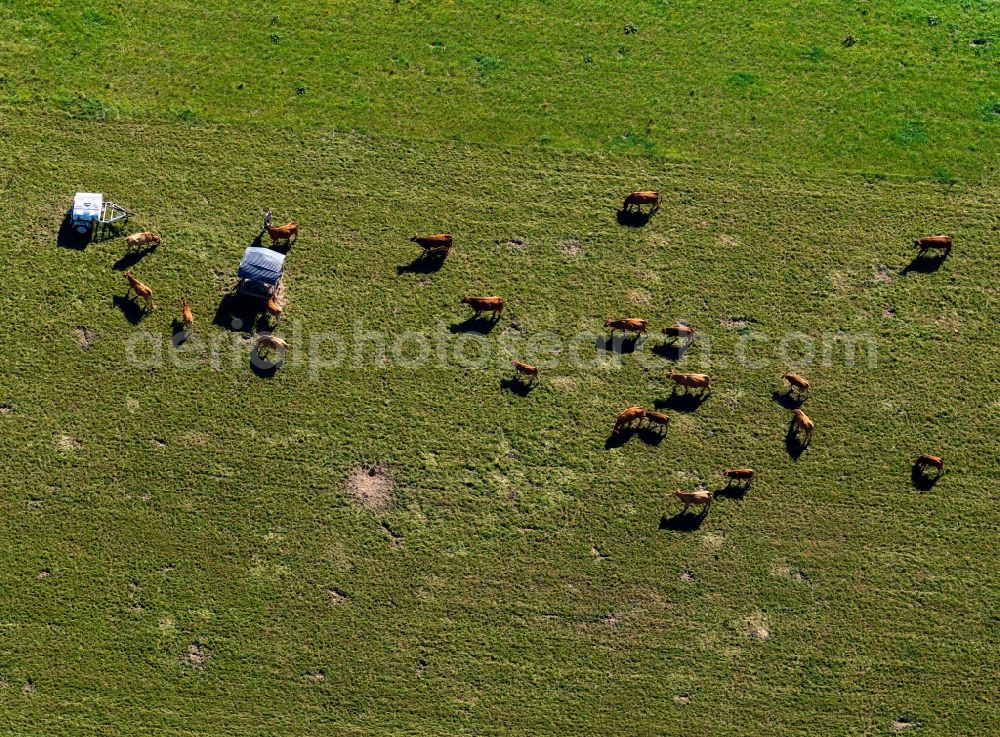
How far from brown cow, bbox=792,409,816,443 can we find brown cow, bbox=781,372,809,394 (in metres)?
0.70

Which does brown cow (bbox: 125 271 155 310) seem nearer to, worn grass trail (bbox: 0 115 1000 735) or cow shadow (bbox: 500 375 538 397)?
worn grass trail (bbox: 0 115 1000 735)

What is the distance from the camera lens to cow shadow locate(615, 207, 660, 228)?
25.4m

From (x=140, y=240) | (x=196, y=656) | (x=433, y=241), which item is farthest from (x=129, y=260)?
(x=196, y=656)

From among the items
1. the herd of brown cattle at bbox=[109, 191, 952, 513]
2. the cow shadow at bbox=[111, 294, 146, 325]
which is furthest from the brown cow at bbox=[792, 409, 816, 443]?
the cow shadow at bbox=[111, 294, 146, 325]

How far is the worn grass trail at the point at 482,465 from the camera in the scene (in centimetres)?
2238

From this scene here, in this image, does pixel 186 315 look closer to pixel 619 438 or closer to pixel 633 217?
pixel 619 438

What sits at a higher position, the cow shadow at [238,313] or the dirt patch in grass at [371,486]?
the cow shadow at [238,313]

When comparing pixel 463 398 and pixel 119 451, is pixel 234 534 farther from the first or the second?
pixel 463 398

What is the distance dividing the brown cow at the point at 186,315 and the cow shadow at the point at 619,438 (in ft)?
46.0

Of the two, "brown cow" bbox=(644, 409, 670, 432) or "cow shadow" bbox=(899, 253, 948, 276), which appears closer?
"brown cow" bbox=(644, 409, 670, 432)

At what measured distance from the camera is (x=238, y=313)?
2412 cm

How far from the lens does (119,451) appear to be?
23109 millimetres

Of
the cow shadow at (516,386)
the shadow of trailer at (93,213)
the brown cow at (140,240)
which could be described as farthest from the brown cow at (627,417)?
the shadow of trailer at (93,213)

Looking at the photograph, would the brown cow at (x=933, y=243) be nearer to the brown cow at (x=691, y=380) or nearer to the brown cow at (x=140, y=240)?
the brown cow at (x=691, y=380)
